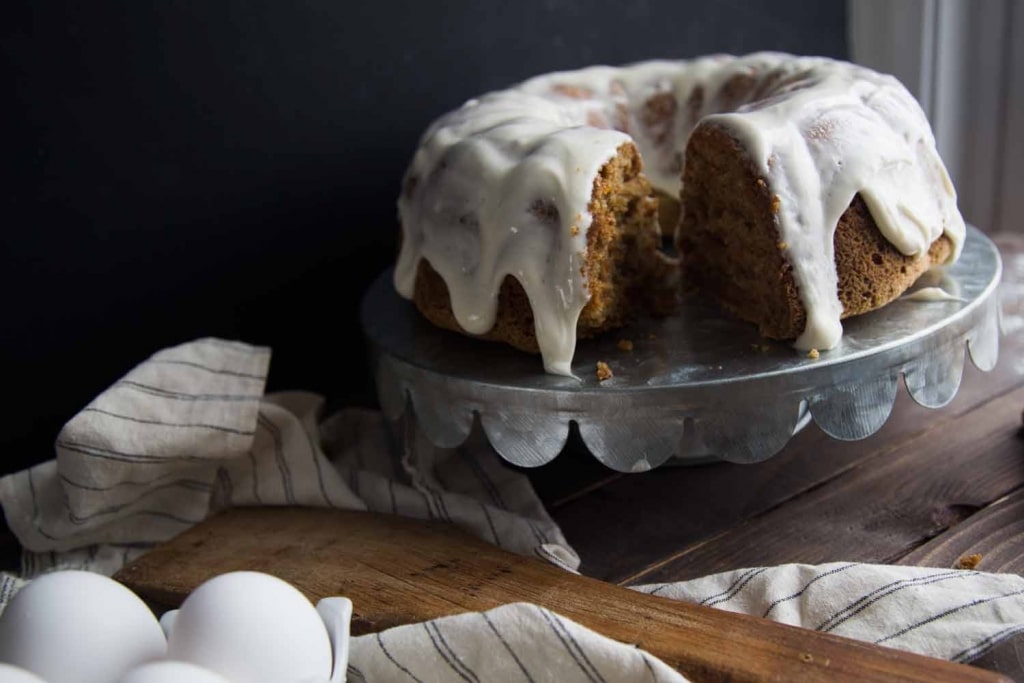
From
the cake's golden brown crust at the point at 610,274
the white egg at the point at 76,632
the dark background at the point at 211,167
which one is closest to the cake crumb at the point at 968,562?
the cake's golden brown crust at the point at 610,274

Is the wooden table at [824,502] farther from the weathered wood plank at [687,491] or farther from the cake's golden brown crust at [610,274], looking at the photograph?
the cake's golden brown crust at [610,274]

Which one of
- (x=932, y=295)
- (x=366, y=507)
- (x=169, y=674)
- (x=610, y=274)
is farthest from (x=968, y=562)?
(x=169, y=674)

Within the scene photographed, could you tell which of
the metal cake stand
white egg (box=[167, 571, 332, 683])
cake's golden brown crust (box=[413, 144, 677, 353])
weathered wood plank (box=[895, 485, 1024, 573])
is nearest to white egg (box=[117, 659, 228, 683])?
white egg (box=[167, 571, 332, 683])

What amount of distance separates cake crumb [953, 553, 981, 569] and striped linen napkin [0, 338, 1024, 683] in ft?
0.18

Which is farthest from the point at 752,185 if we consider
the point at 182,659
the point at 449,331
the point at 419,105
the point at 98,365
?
the point at 98,365

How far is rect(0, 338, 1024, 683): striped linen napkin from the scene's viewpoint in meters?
0.97

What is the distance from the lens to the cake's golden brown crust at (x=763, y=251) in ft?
3.98

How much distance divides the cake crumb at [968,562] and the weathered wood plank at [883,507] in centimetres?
6

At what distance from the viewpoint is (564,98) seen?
61.7 inches

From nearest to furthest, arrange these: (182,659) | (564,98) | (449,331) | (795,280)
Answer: (182,659) < (795,280) < (449,331) < (564,98)

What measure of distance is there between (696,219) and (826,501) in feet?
1.24

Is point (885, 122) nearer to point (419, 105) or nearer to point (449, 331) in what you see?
point (449, 331)

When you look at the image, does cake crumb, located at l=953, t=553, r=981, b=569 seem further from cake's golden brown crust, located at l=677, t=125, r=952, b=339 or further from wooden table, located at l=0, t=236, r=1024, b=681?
cake's golden brown crust, located at l=677, t=125, r=952, b=339

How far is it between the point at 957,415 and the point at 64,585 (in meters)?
1.09
